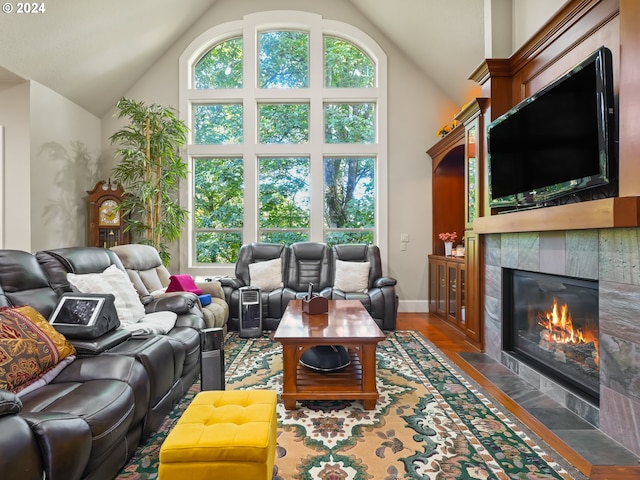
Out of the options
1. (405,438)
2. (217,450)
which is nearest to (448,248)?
(405,438)

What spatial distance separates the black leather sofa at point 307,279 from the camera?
13.9 feet

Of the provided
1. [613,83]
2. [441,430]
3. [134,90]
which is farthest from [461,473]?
[134,90]

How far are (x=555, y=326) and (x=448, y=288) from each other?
1921 millimetres

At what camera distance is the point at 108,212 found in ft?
15.4

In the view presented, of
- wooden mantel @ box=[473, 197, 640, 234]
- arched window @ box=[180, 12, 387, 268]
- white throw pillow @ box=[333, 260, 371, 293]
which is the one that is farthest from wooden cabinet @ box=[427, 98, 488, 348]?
white throw pillow @ box=[333, 260, 371, 293]

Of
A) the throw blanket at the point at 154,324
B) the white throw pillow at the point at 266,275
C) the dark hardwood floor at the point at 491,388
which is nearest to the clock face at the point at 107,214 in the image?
the white throw pillow at the point at 266,275

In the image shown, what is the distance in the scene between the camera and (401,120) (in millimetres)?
5320

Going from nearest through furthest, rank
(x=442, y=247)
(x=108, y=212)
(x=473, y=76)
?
(x=473, y=76) → (x=108, y=212) → (x=442, y=247)

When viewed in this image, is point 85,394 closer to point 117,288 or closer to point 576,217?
point 117,288

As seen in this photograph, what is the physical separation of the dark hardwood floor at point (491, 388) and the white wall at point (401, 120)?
706 mm

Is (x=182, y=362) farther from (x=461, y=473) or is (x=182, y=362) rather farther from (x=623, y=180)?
(x=623, y=180)

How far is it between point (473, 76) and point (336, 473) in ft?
11.2

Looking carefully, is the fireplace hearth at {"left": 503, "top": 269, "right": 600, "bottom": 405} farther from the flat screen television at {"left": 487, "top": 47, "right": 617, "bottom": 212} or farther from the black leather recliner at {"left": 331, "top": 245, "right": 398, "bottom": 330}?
the black leather recliner at {"left": 331, "top": 245, "right": 398, "bottom": 330}

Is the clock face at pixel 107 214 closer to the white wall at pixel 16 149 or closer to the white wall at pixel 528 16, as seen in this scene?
the white wall at pixel 16 149
